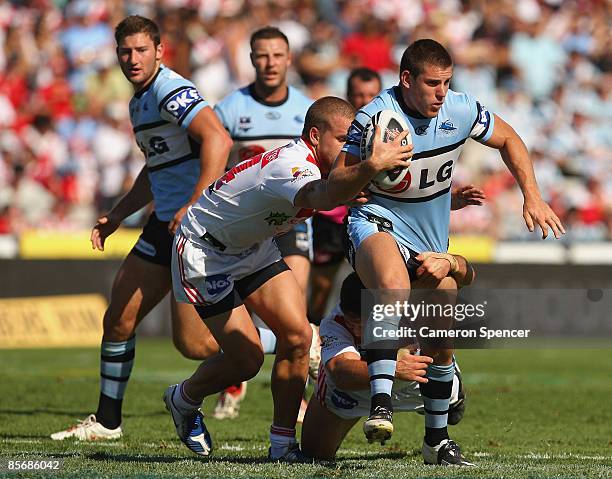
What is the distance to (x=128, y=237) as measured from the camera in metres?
16.1

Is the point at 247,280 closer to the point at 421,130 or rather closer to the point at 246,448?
the point at 246,448

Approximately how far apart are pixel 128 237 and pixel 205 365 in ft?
30.4

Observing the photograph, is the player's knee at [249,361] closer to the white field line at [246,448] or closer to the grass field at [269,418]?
the grass field at [269,418]

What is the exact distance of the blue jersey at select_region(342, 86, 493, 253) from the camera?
6.96m

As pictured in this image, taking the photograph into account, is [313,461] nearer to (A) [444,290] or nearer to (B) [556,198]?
(A) [444,290]

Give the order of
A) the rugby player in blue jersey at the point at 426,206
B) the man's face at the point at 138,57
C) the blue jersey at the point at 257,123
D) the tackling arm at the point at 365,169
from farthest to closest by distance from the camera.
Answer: the blue jersey at the point at 257,123 → the man's face at the point at 138,57 → the rugby player in blue jersey at the point at 426,206 → the tackling arm at the point at 365,169

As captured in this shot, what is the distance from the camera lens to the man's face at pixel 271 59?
973cm

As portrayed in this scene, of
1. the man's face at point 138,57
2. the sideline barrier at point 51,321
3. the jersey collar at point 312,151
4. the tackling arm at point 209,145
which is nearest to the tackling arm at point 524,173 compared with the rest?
the jersey collar at point 312,151

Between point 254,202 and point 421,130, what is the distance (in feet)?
3.65

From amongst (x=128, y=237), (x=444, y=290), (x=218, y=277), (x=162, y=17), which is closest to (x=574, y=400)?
(x=444, y=290)

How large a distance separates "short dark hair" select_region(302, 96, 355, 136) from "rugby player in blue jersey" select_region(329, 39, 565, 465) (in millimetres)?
106

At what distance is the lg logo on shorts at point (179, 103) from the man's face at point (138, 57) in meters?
0.31

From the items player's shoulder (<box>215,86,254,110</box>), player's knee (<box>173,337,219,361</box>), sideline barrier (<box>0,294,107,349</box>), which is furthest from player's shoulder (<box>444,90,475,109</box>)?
sideline barrier (<box>0,294,107,349</box>)

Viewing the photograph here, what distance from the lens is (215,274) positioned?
6.87 metres
